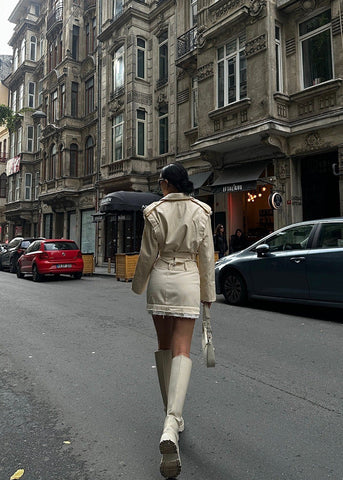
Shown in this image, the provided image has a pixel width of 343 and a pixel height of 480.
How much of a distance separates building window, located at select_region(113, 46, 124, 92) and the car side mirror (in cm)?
1655

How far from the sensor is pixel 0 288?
39.2ft

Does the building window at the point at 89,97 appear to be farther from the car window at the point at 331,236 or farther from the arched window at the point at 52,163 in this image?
the car window at the point at 331,236

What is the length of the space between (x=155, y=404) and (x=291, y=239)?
502 cm

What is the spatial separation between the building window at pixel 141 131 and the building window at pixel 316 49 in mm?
9278

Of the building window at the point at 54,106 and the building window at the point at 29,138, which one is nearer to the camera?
the building window at the point at 54,106

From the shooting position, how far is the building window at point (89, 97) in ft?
82.2

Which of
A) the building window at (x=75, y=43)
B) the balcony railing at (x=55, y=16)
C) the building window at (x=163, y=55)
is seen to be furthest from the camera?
the balcony railing at (x=55, y=16)

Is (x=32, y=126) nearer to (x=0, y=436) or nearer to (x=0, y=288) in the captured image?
(x=0, y=288)

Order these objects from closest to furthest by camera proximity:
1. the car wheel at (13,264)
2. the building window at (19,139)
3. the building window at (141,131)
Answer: the car wheel at (13,264) < the building window at (141,131) < the building window at (19,139)

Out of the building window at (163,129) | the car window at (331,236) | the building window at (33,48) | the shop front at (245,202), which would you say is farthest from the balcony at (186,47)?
the building window at (33,48)

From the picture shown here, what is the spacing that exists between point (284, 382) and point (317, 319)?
3427mm

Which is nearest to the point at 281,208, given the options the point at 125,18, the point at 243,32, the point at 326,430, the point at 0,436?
the point at 243,32

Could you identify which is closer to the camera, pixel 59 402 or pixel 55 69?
pixel 59 402

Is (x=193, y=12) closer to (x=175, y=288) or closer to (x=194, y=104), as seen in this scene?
(x=194, y=104)
